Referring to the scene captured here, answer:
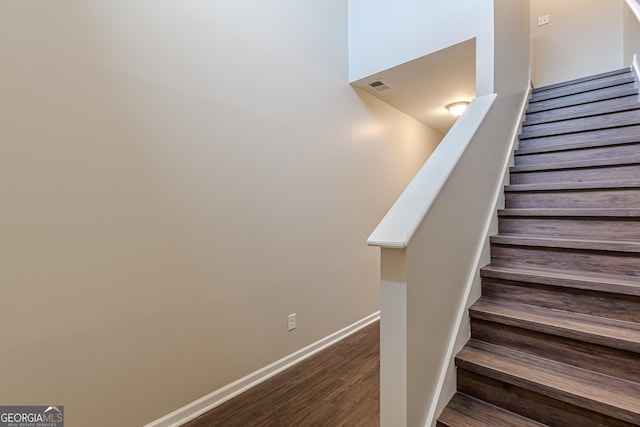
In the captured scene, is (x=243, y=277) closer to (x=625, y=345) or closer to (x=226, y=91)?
(x=226, y=91)

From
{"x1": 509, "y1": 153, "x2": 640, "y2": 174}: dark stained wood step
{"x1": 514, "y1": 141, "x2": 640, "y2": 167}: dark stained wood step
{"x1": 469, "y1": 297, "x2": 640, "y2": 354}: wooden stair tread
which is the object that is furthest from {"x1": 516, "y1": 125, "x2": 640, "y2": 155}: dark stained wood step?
{"x1": 469, "y1": 297, "x2": 640, "y2": 354}: wooden stair tread

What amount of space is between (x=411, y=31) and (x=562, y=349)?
2.55m

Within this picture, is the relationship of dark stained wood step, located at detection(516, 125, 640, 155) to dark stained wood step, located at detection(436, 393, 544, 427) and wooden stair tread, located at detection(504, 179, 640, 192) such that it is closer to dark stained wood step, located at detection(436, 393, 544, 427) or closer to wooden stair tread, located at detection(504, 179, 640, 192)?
wooden stair tread, located at detection(504, 179, 640, 192)

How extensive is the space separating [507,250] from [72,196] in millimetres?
2459

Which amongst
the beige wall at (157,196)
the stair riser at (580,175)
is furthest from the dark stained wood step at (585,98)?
the beige wall at (157,196)

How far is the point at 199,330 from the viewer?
1.80 metres

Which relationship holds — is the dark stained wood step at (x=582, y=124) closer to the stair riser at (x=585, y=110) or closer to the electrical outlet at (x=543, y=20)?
the stair riser at (x=585, y=110)

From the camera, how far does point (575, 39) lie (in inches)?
168

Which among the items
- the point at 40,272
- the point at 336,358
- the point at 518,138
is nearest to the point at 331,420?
the point at 336,358

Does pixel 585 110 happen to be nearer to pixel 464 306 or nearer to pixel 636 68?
pixel 636 68

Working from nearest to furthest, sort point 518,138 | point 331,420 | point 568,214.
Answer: point 331,420, point 568,214, point 518,138

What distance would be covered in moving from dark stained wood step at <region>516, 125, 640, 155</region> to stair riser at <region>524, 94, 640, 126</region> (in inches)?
11.5

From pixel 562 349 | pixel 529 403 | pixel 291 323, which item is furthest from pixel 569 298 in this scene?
pixel 291 323

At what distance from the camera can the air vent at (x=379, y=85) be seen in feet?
9.61
